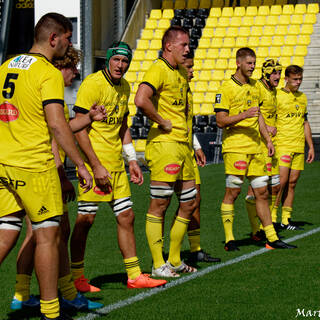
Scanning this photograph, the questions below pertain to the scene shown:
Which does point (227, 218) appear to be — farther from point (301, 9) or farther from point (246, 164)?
point (301, 9)

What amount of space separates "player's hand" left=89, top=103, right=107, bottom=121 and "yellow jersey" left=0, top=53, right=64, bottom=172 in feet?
2.81

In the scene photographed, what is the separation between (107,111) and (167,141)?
0.68 m

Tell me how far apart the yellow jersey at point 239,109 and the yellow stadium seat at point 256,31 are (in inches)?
669

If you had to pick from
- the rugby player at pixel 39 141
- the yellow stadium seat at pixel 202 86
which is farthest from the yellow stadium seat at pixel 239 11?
the rugby player at pixel 39 141

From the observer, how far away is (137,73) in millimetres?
24141

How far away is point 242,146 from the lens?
24.4 feet

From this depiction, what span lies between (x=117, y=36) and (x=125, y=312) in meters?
20.5

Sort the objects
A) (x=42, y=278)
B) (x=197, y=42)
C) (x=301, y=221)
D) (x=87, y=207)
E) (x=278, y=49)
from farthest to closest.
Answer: (x=197, y=42) → (x=278, y=49) → (x=301, y=221) → (x=87, y=207) → (x=42, y=278)

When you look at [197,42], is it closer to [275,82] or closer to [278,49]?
[278,49]

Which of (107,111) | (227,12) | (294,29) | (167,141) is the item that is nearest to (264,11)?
(227,12)

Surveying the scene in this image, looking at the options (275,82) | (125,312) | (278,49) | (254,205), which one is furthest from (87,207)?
(278,49)

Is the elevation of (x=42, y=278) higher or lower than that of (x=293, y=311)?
higher

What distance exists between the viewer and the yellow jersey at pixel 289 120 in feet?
30.7

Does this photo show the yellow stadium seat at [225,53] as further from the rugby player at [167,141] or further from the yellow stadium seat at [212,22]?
the rugby player at [167,141]
